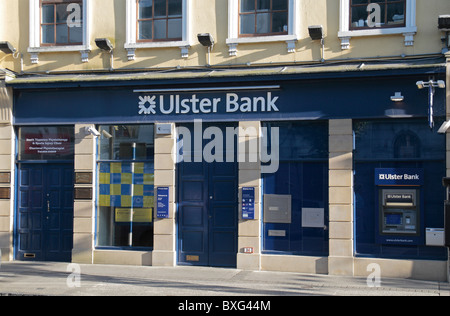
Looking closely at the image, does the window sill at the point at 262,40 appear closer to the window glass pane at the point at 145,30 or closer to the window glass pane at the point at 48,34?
the window glass pane at the point at 145,30

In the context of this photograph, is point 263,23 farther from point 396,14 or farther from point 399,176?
point 399,176

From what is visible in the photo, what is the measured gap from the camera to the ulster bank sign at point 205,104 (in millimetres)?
13875

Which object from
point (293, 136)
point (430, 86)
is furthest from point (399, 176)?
point (293, 136)

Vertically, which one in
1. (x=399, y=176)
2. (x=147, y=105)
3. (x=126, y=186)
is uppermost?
(x=147, y=105)

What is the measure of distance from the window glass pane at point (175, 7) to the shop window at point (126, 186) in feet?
8.74

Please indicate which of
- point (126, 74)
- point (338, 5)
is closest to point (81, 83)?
point (126, 74)

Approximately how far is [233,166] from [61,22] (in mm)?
5468

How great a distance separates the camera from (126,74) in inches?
572

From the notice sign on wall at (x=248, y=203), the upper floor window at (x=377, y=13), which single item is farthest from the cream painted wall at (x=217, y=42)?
the notice sign on wall at (x=248, y=203)

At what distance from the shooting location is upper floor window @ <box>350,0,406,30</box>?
524 inches

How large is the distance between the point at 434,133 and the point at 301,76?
117 inches

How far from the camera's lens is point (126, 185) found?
48.4 ft

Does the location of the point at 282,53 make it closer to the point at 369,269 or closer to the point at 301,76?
the point at 301,76

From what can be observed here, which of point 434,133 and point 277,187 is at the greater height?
point 434,133
